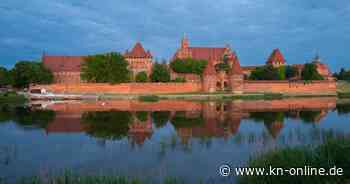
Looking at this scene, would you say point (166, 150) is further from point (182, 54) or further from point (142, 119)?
point (182, 54)

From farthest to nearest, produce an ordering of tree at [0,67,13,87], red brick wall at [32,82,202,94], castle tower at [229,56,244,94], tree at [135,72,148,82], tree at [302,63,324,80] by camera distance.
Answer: tree at [302,63,324,80] → tree at [135,72,148,82] → tree at [0,67,13,87] → red brick wall at [32,82,202,94] → castle tower at [229,56,244,94]

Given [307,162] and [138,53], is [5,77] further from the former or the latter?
[307,162]

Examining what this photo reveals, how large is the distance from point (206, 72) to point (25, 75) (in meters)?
27.4

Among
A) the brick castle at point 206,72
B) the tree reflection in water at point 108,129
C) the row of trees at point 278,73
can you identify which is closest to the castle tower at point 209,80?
the brick castle at point 206,72

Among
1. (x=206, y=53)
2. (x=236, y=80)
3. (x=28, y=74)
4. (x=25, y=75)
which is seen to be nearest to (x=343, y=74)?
(x=206, y=53)

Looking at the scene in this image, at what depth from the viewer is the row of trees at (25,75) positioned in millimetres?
56219

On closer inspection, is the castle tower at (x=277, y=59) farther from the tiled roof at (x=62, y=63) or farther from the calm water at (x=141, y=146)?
the calm water at (x=141, y=146)

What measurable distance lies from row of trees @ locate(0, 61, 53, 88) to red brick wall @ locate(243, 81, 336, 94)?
31.3 metres

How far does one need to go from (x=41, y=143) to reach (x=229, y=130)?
784 cm

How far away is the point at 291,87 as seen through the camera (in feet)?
186

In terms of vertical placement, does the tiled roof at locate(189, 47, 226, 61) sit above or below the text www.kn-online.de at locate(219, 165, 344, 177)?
above

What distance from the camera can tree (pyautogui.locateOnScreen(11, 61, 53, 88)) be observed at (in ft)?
184

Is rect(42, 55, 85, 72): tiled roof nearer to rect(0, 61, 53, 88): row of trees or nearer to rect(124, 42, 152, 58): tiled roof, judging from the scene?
rect(124, 42, 152, 58): tiled roof

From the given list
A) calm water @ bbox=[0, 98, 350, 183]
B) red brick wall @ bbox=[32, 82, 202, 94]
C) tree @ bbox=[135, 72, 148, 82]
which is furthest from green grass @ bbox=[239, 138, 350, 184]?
tree @ bbox=[135, 72, 148, 82]
